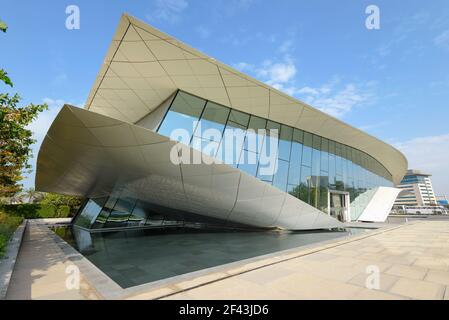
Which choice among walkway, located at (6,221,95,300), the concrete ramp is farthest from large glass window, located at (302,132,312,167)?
walkway, located at (6,221,95,300)

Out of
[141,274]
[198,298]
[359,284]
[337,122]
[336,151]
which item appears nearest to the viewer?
[198,298]

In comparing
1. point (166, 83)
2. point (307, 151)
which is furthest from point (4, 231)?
point (307, 151)

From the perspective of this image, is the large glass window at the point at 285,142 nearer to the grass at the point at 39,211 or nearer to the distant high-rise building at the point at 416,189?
the grass at the point at 39,211

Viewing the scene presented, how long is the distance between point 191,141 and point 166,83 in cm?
235

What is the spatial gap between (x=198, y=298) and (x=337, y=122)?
12.9 meters

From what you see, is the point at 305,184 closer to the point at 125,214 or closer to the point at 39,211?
the point at 125,214

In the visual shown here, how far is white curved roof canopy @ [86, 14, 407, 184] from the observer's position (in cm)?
689

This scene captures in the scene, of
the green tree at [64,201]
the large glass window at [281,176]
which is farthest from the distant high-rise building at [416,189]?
the green tree at [64,201]

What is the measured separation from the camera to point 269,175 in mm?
11422

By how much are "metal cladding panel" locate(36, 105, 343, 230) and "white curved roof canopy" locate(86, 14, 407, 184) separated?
8.31 feet

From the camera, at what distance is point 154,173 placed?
9000 mm

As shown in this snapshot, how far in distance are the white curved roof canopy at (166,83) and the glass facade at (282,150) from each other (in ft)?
1.58
